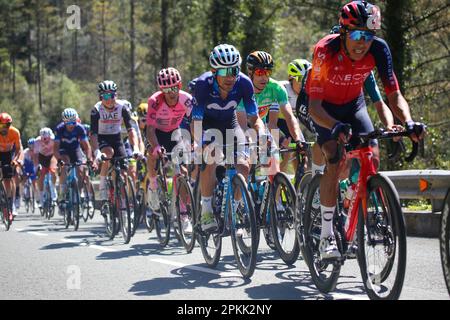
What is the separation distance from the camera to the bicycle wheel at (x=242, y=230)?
7312mm

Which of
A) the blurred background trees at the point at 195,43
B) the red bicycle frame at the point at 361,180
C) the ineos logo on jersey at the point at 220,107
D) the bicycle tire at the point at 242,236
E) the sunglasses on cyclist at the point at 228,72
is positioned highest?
the blurred background trees at the point at 195,43

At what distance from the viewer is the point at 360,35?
19.8 ft

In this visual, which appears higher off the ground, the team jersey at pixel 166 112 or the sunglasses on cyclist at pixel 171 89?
the sunglasses on cyclist at pixel 171 89

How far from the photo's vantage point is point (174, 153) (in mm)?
10180

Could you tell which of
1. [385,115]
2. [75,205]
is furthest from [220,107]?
[75,205]

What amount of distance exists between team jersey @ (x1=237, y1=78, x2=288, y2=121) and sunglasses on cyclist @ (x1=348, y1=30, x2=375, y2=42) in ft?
11.5

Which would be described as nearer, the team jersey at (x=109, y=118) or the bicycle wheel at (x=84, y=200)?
the team jersey at (x=109, y=118)

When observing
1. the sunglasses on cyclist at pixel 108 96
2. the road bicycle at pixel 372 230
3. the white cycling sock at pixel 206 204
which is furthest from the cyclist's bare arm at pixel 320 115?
the sunglasses on cyclist at pixel 108 96

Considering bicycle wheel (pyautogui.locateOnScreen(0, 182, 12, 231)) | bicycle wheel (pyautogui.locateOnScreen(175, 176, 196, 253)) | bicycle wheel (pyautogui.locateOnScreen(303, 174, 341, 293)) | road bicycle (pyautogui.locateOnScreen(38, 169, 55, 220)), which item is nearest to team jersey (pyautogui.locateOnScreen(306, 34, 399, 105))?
bicycle wheel (pyautogui.locateOnScreen(303, 174, 341, 293))

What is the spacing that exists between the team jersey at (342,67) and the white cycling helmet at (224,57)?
1603 millimetres

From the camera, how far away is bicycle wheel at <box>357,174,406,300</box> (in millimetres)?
5238

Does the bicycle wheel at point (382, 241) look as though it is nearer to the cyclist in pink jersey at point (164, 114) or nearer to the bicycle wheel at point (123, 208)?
the cyclist in pink jersey at point (164, 114)

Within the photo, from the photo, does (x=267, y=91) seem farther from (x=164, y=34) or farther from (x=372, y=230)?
(x=164, y=34)
